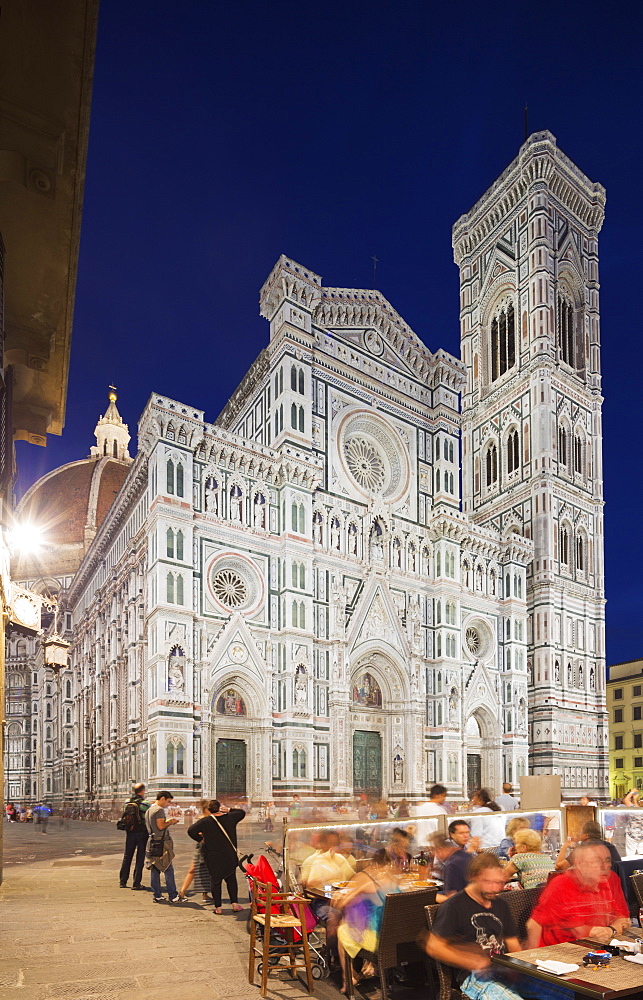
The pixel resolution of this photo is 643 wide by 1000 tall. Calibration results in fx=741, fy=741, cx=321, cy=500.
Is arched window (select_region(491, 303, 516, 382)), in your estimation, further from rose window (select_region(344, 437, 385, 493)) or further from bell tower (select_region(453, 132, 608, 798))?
rose window (select_region(344, 437, 385, 493))

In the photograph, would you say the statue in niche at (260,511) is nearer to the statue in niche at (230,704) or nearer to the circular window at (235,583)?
the circular window at (235,583)

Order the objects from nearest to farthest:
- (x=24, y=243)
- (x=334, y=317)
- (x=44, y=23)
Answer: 1. (x=44, y=23)
2. (x=24, y=243)
3. (x=334, y=317)

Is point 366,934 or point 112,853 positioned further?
point 112,853

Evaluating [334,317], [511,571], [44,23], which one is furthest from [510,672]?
[44,23]

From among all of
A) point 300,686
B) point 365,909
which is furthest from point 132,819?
point 300,686

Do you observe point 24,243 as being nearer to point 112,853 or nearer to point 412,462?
point 112,853

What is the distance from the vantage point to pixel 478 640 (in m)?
40.3

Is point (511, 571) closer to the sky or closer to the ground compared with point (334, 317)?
closer to the ground

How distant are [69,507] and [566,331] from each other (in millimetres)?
45920

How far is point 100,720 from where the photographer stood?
3869cm

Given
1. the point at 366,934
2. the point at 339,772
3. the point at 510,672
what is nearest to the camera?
the point at 366,934

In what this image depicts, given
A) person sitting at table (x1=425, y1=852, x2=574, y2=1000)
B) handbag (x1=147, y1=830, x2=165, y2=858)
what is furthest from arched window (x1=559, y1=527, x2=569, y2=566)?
person sitting at table (x1=425, y1=852, x2=574, y2=1000)

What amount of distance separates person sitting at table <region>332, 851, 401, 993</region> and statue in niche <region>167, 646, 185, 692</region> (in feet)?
69.5

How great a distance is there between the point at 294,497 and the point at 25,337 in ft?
84.6
